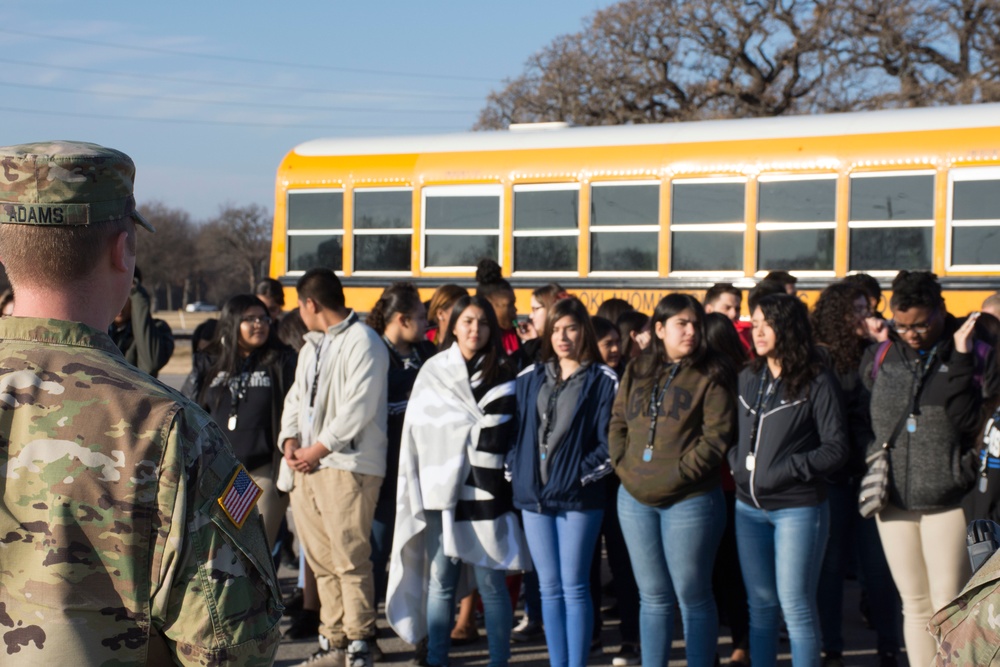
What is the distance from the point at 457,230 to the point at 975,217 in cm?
512

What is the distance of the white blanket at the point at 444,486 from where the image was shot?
531 centimetres

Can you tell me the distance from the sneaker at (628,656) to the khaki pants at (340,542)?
125cm

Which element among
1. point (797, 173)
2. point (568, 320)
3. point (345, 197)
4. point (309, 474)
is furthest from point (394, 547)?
point (345, 197)

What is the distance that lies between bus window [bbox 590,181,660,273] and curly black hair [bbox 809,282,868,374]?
533 centimetres

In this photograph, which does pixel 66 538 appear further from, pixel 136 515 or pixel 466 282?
pixel 466 282

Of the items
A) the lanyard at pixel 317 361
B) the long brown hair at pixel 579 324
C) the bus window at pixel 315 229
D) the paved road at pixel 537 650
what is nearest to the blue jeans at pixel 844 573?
the paved road at pixel 537 650

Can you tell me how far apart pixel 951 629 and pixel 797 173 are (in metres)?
9.13

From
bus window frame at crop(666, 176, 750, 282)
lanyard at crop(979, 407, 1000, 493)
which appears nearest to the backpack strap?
lanyard at crop(979, 407, 1000, 493)

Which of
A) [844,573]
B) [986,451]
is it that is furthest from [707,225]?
[986,451]

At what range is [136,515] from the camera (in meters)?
1.78

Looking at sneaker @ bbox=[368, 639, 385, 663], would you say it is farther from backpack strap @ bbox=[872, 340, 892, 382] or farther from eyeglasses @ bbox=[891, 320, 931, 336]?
eyeglasses @ bbox=[891, 320, 931, 336]

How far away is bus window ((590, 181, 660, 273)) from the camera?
11.1 meters

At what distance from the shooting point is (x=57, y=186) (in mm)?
1866

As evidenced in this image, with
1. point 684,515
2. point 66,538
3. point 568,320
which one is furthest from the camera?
point 568,320
